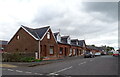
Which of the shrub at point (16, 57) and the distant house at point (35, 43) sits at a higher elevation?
the distant house at point (35, 43)

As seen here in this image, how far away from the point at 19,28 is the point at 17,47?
399 centimetres

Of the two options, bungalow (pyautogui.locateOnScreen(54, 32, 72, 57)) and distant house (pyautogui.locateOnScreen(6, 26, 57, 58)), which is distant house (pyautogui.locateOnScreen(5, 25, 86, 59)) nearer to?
distant house (pyautogui.locateOnScreen(6, 26, 57, 58))

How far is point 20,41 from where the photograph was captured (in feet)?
93.7

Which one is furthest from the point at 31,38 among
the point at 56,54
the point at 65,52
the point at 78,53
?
the point at 78,53

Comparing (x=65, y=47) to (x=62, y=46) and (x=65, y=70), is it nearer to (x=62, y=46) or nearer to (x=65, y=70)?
(x=62, y=46)

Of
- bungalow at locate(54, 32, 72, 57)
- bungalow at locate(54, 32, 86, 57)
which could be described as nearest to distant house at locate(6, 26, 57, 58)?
bungalow at locate(54, 32, 72, 57)

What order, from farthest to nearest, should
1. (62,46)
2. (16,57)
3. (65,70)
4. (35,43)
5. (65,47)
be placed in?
1. (65,47)
2. (62,46)
3. (35,43)
4. (16,57)
5. (65,70)

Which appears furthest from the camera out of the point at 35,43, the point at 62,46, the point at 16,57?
the point at 62,46

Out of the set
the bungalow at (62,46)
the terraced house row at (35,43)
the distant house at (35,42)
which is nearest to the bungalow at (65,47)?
the bungalow at (62,46)

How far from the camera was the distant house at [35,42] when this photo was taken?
2620cm

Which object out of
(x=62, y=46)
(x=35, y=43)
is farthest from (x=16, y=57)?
(x=62, y=46)

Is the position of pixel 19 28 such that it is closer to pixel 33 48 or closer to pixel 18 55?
pixel 33 48

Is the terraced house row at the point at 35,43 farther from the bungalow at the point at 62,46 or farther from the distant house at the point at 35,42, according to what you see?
the bungalow at the point at 62,46

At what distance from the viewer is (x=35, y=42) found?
2616 cm
